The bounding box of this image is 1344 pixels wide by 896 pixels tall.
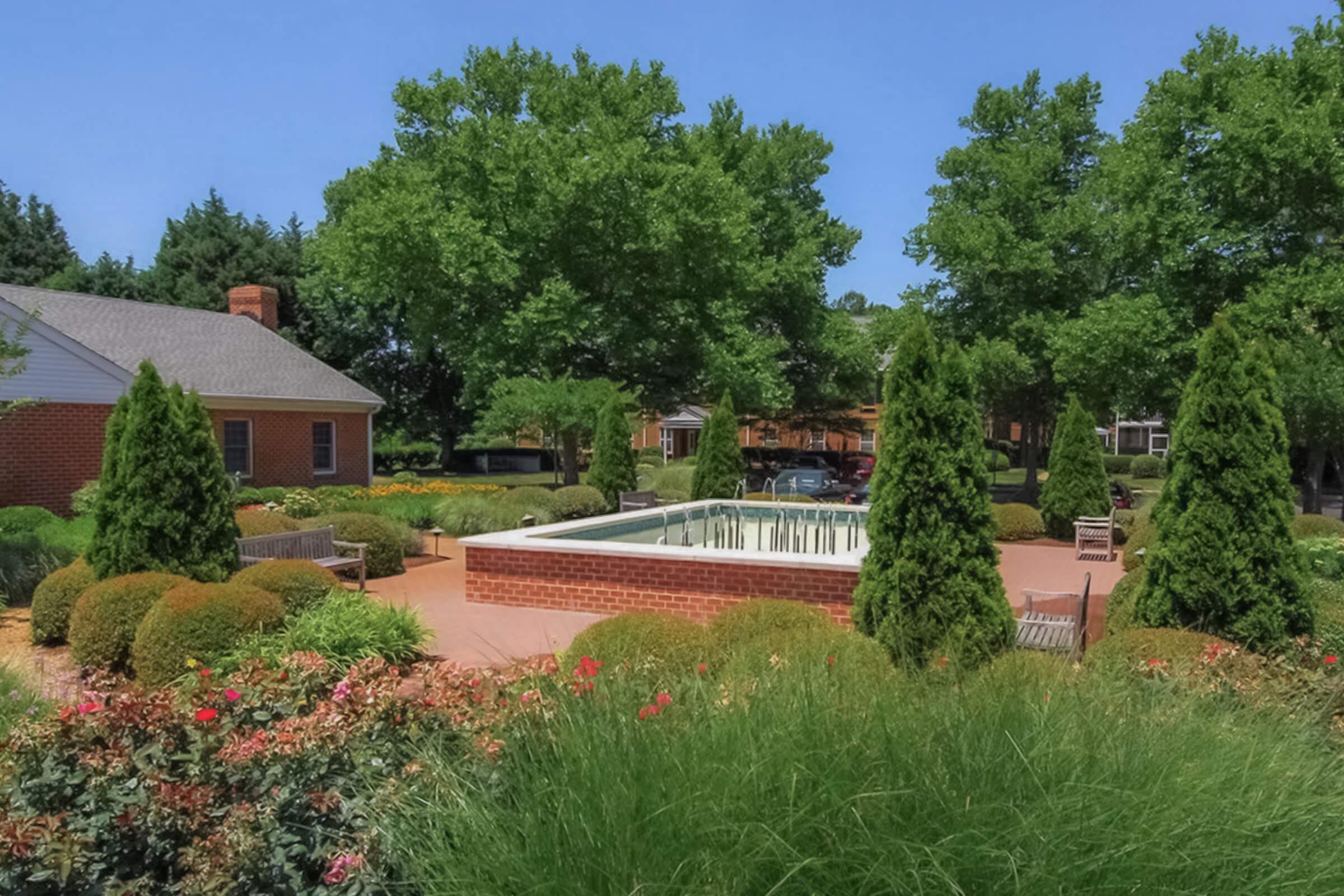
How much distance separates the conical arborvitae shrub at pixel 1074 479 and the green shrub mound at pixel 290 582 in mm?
14794

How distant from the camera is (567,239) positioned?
88.0ft

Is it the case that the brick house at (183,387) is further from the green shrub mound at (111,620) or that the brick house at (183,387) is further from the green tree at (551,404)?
the green shrub mound at (111,620)

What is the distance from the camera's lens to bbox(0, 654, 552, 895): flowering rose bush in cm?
320

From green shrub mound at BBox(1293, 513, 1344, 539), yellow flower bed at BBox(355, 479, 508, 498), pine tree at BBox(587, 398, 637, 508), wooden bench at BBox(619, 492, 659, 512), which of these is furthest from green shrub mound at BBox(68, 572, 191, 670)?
green shrub mound at BBox(1293, 513, 1344, 539)

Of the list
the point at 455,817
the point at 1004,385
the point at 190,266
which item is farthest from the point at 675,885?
the point at 190,266

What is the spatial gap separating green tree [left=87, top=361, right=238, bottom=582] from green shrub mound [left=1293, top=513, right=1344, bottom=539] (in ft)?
48.6

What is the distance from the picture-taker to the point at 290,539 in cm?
1204

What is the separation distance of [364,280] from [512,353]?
4565 millimetres

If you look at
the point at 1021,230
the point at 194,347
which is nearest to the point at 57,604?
the point at 194,347

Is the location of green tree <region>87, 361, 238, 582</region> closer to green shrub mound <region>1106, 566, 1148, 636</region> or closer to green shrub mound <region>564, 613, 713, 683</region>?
green shrub mound <region>564, 613, 713, 683</region>

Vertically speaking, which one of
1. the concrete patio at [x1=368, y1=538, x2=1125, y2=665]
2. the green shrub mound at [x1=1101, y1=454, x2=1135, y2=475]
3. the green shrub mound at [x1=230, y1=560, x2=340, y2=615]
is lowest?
the concrete patio at [x1=368, y1=538, x2=1125, y2=665]

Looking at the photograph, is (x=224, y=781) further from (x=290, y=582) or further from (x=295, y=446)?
(x=295, y=446)

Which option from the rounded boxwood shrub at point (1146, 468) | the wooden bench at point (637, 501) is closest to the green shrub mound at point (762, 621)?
the wooden bench at point (637, 501)

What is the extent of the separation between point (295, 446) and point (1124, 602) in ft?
66.5
